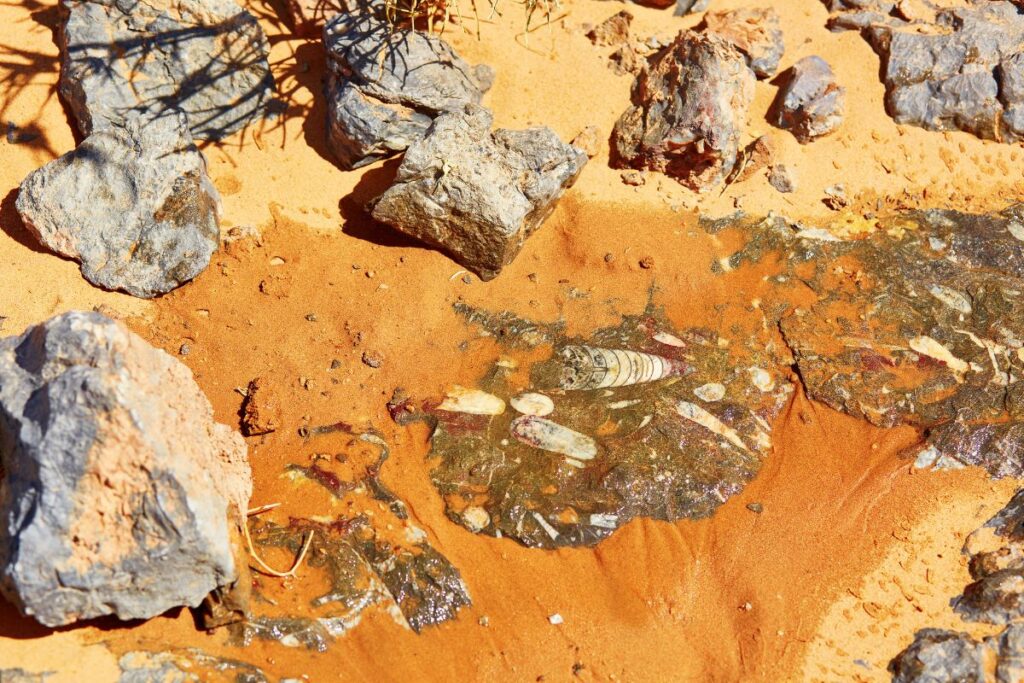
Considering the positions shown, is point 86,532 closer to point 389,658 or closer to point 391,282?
point 389,658

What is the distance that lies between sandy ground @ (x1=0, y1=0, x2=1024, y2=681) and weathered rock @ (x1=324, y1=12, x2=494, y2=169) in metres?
0.27

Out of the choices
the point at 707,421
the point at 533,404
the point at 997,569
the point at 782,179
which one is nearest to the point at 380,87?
the point at 533,404

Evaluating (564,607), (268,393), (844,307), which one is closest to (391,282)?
(268,393)

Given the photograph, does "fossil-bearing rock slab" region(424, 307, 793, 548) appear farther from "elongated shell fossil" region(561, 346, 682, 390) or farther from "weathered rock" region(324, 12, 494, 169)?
"weathered rock" region(324, 12, 494, 169)

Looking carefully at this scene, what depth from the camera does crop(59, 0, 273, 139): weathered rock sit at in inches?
197

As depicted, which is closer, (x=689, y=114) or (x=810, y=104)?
(x=689, y=114)

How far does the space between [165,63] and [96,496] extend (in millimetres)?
3194

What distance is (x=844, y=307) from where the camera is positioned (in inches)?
183

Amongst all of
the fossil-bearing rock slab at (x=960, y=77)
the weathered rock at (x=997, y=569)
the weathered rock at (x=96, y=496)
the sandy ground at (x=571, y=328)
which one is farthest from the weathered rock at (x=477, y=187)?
the weathered rock at (x=997, y=569)

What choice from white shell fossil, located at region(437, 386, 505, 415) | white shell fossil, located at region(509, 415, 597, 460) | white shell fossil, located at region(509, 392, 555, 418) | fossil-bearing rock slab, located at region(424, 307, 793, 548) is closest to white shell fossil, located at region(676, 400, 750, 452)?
fossil-bearing rock slab, located at region(424, 307, 793, 548)

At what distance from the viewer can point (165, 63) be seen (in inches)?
201

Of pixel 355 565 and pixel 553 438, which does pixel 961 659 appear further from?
pixel 355 565

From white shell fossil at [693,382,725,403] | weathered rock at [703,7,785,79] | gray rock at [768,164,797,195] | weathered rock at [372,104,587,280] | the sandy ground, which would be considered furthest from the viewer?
weathered rock at [703,7,785,79]

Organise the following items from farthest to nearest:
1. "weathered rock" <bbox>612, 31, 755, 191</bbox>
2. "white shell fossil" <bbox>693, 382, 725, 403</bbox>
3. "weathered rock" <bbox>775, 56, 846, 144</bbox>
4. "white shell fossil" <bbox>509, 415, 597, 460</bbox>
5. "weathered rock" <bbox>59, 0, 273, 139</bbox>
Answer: "weathered rock" <bbox>775, 56, 846, 144</bbox>
"weathered rock" <bbox>612, 31, 755, 191</bbox>
"weathered rock" <bbox>59, 0, 273, 139</bbox>
"white shell fossil" <bbox>693, 382, 725, 403</bbox>
"white shell fossil" <bbox>509, 415, 597, 460</bbox>
